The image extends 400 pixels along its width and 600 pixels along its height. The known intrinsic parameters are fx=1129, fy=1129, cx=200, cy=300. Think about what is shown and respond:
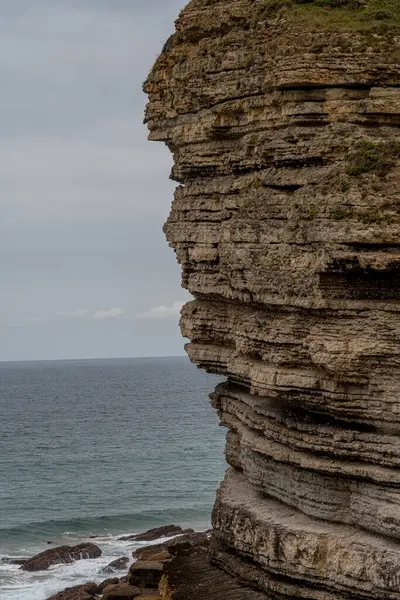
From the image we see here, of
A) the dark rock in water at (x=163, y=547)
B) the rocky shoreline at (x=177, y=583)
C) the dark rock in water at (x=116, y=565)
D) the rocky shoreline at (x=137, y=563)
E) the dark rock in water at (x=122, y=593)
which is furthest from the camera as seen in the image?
the dark rock in water at (x=116, y=565)

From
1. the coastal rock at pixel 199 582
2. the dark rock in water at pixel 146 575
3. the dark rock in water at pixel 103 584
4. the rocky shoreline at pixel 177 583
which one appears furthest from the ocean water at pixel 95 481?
the coastal rock at pixel 199 582

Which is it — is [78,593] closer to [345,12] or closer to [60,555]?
[60,555]

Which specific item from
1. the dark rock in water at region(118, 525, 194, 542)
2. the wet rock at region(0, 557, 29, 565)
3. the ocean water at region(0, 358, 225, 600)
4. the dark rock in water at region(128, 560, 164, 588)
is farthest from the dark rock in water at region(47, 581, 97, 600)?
the dark rock in water at region(118, 525, 194, 542)

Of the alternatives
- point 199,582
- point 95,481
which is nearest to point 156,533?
point 95,481

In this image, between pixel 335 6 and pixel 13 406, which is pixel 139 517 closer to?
pixel 335 6

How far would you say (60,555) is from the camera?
59844mm

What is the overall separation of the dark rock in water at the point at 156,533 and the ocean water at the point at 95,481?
41.4 inches

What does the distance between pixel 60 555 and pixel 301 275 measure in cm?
3452

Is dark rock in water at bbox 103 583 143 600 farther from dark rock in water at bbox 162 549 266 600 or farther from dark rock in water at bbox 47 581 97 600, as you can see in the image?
dark rock in water at bbox 47 581 97 600

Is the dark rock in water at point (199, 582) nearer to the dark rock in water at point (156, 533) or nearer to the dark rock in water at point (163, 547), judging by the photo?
the dark rock in water at point (163, 547)

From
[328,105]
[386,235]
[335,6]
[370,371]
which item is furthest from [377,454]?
[335,6]

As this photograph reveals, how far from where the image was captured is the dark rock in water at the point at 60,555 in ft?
191

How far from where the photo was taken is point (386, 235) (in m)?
28.1

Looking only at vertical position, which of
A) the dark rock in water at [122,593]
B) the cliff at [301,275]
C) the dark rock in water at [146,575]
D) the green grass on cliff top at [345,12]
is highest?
the green grass on cliff top at [345,12]
